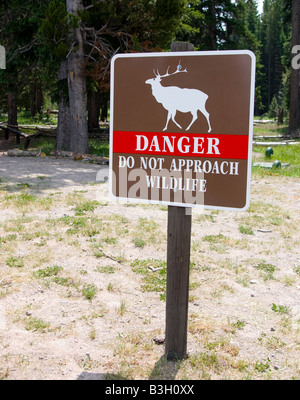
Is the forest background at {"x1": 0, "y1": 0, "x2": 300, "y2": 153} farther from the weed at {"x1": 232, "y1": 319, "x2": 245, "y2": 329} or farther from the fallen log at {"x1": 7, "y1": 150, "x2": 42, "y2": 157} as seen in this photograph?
the weed at {"x1": 232, "y1": 319, "x2": 245, "y2": 329}

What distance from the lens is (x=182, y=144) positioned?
8.50 feet

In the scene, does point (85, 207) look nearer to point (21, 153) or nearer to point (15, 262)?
point (15, 262)

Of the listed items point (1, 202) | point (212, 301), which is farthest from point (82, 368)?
point (1, 202)

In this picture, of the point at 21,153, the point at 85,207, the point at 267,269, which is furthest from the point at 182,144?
the point at 21,153

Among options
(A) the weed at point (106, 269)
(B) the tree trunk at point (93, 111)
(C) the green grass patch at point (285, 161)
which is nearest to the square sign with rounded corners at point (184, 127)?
(A) the weed at point (106, 269)

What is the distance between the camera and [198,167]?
258cm

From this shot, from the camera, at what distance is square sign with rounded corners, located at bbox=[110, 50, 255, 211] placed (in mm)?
2479

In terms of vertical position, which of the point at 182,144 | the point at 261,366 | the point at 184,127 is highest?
the point at 184,127

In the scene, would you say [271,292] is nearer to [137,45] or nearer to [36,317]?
[36,317]

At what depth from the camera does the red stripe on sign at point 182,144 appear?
2.51 metres

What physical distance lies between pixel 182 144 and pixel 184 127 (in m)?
0.10

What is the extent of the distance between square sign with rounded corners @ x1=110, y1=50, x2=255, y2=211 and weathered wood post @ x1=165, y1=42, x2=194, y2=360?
0.18m

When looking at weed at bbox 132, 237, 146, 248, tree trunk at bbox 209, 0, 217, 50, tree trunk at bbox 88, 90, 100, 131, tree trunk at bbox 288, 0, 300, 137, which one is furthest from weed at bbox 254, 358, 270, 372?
tree trunk at bbox 209, 0, 217, 50
